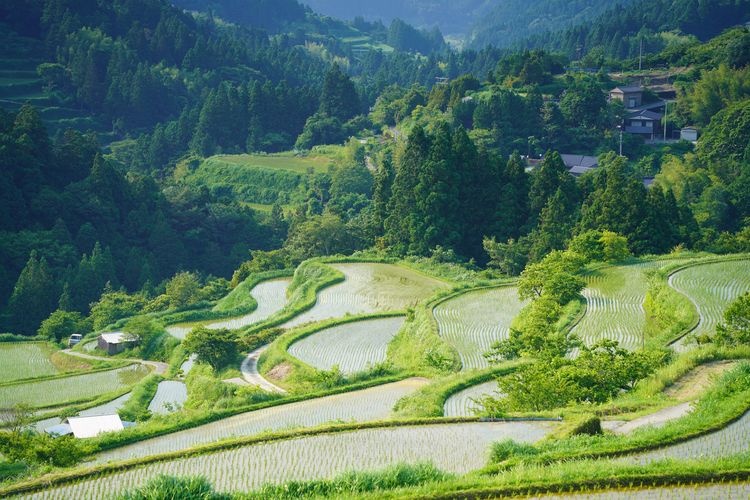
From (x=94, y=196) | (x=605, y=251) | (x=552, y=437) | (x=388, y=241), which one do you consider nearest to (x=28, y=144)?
(x=94, y=196)

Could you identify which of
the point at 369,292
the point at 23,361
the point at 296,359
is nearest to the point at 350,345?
the point at 296,359

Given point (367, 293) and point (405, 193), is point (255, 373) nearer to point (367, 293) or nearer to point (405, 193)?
point (367, 293)

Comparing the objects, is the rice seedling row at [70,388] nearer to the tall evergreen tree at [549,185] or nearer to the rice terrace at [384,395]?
the rice terrace at [384,395]

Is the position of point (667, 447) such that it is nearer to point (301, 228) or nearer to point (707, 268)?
point (707, 268)

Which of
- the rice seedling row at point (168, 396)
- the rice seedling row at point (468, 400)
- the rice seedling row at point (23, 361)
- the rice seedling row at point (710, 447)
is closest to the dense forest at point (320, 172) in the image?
the rice seedling row at point (23, 361)

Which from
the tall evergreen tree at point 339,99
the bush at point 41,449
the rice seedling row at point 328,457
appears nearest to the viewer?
the rice seedling row at point 328,457

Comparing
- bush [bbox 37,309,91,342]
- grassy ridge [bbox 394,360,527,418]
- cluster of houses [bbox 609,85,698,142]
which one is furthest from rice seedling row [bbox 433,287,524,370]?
cluster of houses [bbox 609,85,698,142]

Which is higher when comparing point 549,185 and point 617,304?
point 549,185

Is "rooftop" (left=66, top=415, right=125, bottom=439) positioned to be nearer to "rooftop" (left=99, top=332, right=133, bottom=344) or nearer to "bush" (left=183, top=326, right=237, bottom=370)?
"bush" (left=183, top=326, right=237, bottom=370)
